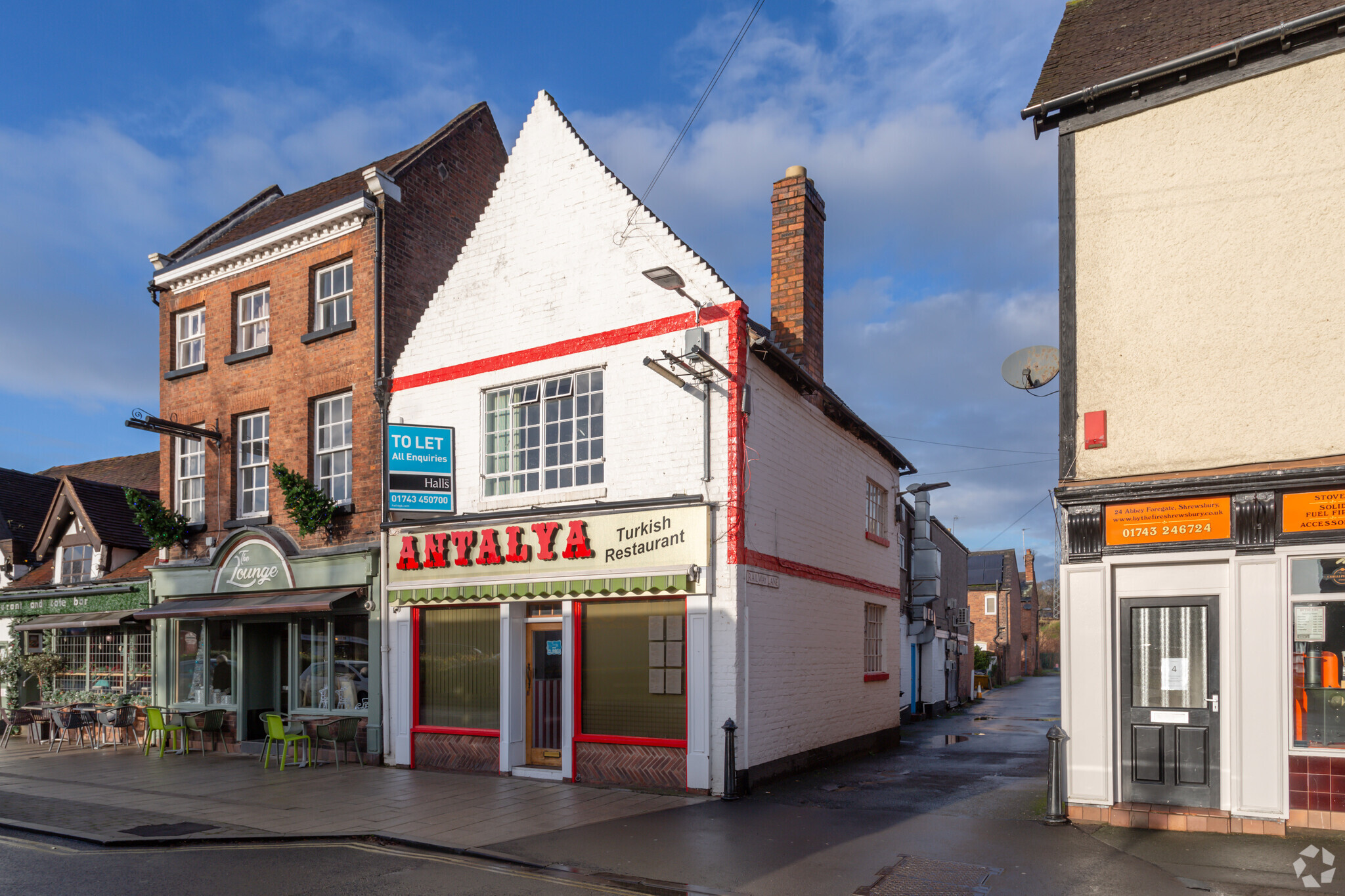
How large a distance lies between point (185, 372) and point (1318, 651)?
2020 centimetres

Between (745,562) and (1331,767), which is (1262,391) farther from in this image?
(745,562)

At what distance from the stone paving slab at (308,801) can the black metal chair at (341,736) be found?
344mm

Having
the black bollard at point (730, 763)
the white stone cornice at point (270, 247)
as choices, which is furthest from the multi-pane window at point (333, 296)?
the black bollard at point (730, 763)

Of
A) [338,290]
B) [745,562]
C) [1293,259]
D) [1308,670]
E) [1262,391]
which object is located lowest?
[1308,670]

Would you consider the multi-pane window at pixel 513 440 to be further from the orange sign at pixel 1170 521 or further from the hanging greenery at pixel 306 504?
the orange sign at pixel 1170 521

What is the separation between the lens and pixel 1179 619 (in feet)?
35.2

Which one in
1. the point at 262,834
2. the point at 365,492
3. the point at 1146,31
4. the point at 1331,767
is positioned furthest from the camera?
the point at 365,492

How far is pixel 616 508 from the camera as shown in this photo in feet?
45.9

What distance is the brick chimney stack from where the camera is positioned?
53.2 ft

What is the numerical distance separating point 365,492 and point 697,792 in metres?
8.19

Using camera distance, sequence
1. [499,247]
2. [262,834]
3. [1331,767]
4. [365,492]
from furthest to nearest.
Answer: [365,492]
[499,247]
[262,834]
[1331,767]

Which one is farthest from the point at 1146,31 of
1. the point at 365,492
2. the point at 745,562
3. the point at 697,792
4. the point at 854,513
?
the point at 365,492

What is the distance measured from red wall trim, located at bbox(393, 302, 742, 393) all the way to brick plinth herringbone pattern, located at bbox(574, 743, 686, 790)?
19.0 ft

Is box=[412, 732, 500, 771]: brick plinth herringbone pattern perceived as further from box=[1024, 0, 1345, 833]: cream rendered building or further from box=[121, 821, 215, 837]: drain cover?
box=[1024, 0, 1345, 833]: cream rendered building
